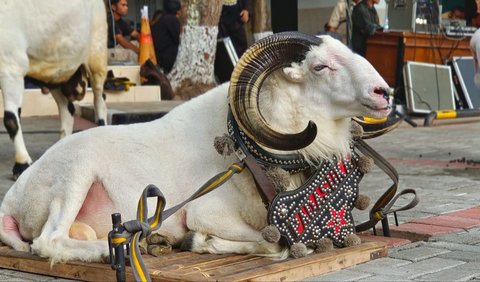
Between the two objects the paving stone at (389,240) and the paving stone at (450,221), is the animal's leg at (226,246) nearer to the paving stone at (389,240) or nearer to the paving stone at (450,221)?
the paving stone at (389,240)

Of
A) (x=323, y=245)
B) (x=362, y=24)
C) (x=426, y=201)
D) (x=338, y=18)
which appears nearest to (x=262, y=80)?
(x=323, y=245)

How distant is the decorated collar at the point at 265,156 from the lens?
495 cm

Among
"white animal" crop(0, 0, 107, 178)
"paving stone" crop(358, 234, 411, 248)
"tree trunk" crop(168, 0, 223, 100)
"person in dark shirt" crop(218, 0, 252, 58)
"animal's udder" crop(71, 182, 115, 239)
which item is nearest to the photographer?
"animal's udder" crop(71, 182, 115, 239)

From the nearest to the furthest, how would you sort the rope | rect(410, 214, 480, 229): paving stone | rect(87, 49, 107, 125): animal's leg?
1. the rope
2. rect(410, 214, 480, 229): paving stone
3. rect(87, 49, 107, 125): animal's leg

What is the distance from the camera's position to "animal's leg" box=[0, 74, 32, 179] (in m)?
8.47

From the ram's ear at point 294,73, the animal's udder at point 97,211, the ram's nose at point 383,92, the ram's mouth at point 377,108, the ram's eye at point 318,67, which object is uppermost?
the ram's eye at point 318,67

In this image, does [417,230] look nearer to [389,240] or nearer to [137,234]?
[389,240]

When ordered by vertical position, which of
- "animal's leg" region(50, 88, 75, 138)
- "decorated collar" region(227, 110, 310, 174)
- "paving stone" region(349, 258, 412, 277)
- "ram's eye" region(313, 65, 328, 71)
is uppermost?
"ram's eye" region(313, 65, 328, 71)

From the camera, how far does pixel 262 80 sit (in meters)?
4.94

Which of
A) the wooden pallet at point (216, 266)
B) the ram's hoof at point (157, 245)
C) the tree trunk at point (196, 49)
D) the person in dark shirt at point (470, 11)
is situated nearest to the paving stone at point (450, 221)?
the wooden pallet at point (216, 266)

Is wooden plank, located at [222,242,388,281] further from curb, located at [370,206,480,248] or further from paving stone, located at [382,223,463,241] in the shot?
paving stone, located at [382,223,463,241]

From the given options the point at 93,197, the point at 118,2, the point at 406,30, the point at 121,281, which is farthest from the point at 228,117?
the point at 406,30

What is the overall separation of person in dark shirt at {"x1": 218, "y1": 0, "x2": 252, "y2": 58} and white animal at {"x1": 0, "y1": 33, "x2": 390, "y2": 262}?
11849 mm

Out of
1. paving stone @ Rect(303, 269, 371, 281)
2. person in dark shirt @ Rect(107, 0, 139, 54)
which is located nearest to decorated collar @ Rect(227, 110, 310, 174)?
paving stone @ Rect(303, 269, 371, 281)
